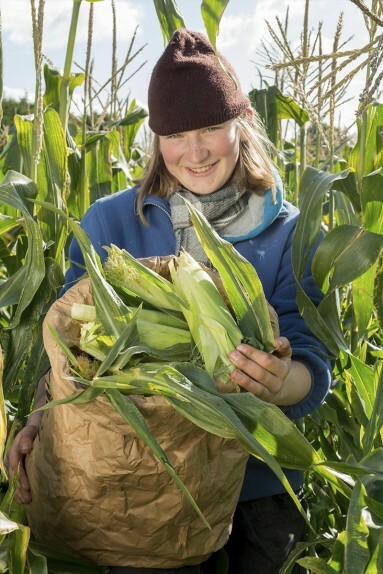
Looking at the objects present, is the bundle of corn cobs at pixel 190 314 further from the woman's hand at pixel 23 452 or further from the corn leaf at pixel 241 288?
the woman's hand at pixel 23 452

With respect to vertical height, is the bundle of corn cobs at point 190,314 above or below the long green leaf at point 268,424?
above

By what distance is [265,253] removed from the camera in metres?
1.81

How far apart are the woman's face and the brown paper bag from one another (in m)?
0.51

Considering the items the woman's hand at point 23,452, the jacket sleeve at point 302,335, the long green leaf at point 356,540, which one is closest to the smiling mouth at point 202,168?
the jacket sleeve at point 302,335

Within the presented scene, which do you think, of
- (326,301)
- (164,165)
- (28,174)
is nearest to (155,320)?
(326,301)

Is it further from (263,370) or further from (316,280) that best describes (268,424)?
(316,280)

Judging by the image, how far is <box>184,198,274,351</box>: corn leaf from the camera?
1.38 meters

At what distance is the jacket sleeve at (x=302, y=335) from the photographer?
1.63m

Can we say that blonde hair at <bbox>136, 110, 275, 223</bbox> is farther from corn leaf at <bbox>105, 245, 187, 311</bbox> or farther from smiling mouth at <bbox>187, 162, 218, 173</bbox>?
corn leaf at <bbox>105, 245, 187, 311</bbox>

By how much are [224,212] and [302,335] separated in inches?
13.7

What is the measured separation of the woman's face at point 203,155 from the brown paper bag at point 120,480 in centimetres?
51

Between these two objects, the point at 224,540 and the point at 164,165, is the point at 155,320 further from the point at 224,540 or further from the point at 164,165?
the point at 164,165

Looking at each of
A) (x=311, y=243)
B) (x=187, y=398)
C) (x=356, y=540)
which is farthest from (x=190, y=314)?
(x=356, y=540)

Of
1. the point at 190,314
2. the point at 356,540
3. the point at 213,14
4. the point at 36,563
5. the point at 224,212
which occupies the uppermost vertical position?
the point at 213,14
